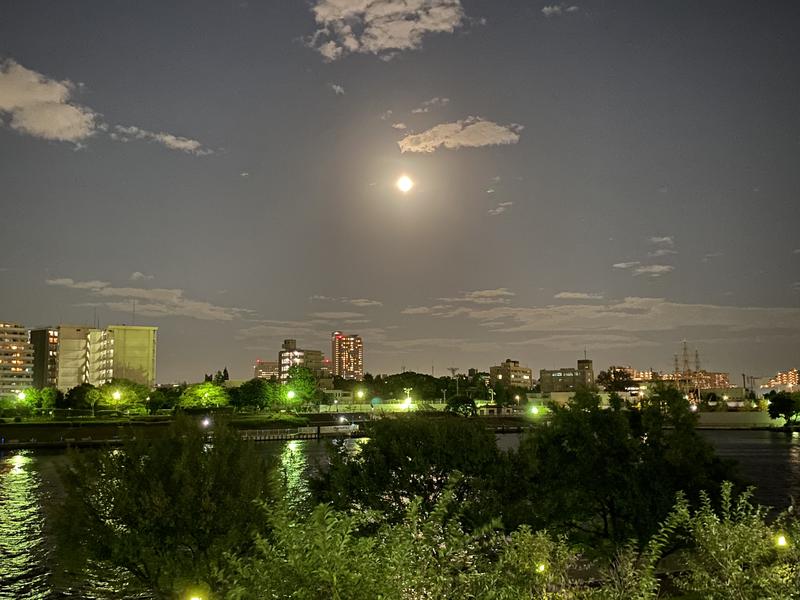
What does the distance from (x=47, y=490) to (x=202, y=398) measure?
302ft

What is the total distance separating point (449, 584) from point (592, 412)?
1897 centimetres

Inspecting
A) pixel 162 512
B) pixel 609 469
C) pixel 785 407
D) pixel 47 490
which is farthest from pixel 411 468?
pixel 785 407

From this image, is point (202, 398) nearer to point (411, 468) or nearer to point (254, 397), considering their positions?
point (254, 397)

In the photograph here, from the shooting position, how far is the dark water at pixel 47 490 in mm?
32694

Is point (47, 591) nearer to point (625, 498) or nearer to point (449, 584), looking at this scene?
point (625, 498)

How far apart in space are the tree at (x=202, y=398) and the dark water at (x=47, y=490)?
3855 cm

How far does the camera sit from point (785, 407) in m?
147

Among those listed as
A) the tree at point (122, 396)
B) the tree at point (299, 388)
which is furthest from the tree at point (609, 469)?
the tree at point (299, 388)

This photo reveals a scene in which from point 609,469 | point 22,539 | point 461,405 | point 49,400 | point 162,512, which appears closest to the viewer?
point 162,512

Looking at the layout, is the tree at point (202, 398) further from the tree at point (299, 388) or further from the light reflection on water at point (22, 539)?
the light reflection on water at point (22, 539)

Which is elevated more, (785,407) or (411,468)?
(411,468)

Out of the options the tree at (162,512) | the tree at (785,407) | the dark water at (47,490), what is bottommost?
the dark water at (47,490)

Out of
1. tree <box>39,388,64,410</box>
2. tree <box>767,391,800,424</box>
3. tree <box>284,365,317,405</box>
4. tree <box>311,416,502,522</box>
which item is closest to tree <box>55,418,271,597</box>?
tree <box>311,416,502,522</box>

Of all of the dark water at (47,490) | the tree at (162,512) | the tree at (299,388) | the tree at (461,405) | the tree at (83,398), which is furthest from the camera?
the tree at (461,405)
